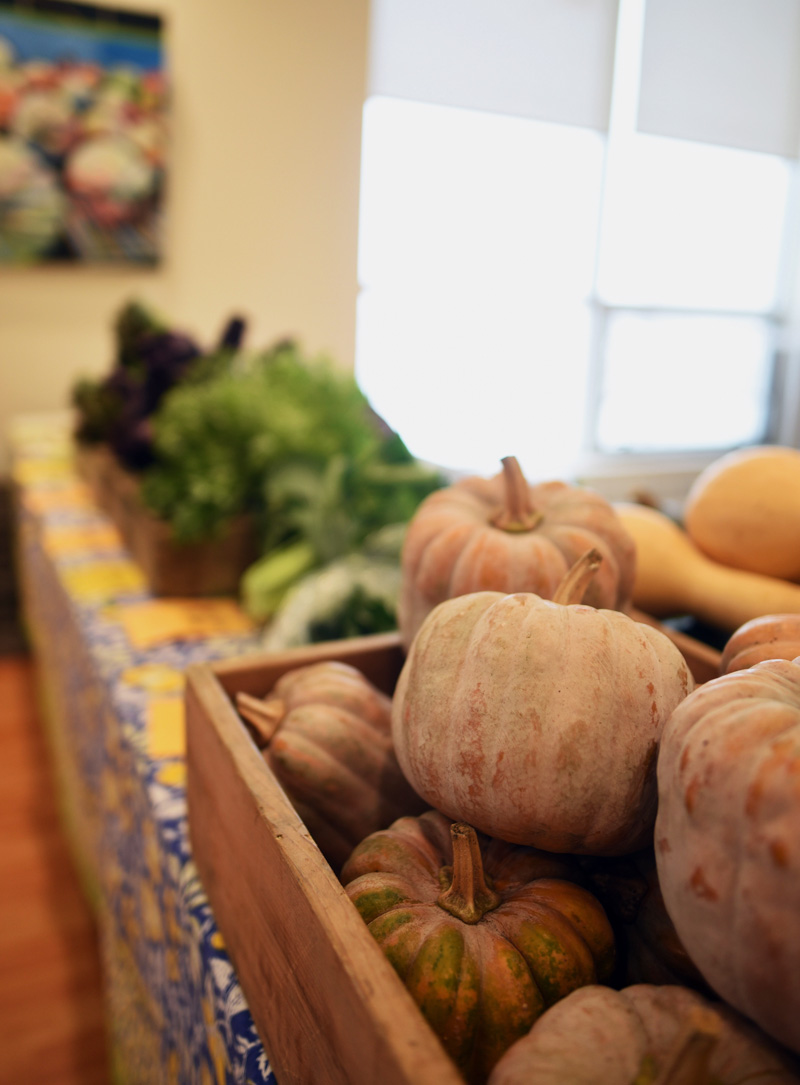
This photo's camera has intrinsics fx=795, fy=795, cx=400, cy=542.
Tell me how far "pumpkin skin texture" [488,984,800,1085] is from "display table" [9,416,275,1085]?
9.4 inches

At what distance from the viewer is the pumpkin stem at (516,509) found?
2.26 feet

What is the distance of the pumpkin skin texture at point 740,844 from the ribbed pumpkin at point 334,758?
0.92 ft

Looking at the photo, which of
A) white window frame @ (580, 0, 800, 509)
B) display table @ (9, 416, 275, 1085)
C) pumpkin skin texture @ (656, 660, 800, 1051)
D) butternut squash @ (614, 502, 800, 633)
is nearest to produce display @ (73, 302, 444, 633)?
display table @ (9, 416, 275, 1085)

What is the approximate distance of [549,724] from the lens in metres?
0.44

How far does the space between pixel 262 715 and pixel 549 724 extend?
0.28 metres

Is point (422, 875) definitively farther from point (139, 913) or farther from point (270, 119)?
point (270, 119)

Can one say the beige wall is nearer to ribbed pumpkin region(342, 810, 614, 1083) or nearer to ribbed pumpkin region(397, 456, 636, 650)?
ribbed pumpkin region(397, 456, 636, 650)

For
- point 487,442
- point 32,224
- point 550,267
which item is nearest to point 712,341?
point 550,267

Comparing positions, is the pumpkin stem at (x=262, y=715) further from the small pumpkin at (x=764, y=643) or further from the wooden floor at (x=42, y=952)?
the wooden floor at (x=42, y=952)

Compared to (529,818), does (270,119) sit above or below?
above

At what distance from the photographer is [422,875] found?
0.47m

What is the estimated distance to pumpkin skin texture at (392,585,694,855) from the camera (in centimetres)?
44

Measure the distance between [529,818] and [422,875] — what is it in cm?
8

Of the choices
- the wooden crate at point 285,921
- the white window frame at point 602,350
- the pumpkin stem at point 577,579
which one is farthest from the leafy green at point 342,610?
the white window frame at point 602,350
